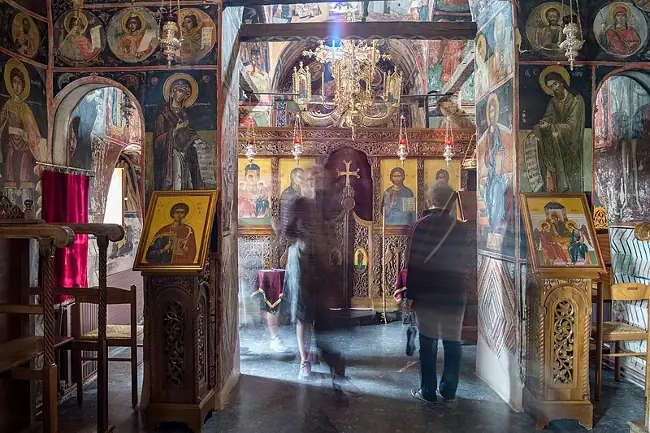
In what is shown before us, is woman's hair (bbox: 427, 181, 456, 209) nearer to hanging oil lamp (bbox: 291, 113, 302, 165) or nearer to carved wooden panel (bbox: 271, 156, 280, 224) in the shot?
hanging oil lamp (bbox: 291, 113, 302, 165)

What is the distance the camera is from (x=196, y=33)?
15.8 feet

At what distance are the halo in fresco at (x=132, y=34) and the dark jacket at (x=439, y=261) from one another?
11.1 feet

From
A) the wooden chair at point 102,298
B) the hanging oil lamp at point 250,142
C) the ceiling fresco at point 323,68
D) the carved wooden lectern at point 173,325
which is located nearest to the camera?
the wooden chair at point 102,298

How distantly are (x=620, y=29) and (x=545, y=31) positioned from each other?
81 centimetres

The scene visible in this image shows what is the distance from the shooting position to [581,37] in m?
4.48

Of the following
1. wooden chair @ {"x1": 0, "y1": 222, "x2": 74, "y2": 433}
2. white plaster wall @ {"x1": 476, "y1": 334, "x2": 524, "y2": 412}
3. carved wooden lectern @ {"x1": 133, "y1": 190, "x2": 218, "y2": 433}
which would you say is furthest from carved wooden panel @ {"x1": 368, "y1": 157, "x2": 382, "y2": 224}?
wooden chair @ {"x1": 0, "y1": 222, "x2": 74, "y2": 433}

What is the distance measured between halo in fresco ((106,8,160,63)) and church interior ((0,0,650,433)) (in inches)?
0.8

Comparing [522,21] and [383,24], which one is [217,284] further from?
[522,21]

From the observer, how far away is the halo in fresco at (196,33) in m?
4.79

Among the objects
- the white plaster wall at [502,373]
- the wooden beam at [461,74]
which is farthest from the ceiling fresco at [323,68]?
the white plaster wall at [502,373]

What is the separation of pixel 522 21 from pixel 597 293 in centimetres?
283

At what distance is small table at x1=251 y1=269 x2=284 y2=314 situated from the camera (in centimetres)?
741

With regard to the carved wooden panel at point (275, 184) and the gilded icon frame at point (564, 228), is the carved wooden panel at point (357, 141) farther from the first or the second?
the gilded icon frame at point (564, 228)

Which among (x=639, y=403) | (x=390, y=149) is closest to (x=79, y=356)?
(x=639, y=403)
